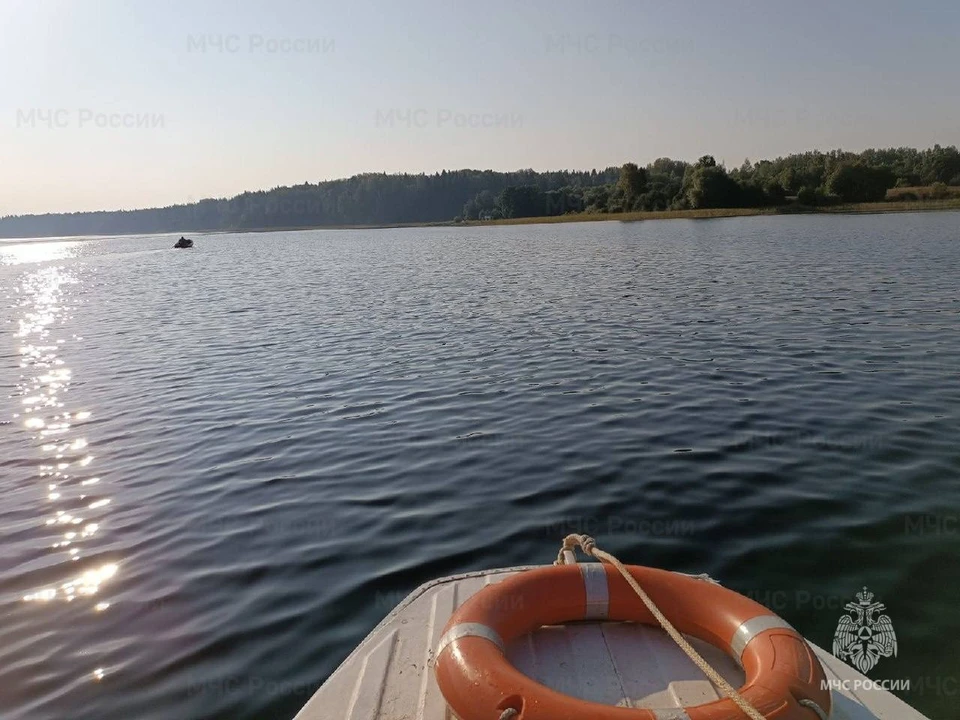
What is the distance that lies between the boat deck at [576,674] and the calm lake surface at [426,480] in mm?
1055

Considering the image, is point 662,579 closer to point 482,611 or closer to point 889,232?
point 482,611

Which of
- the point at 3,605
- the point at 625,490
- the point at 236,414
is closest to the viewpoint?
the point at 3,605

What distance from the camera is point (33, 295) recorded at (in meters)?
38.7

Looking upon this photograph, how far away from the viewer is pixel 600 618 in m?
4.76

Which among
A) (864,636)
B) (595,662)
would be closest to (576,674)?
(595,662)

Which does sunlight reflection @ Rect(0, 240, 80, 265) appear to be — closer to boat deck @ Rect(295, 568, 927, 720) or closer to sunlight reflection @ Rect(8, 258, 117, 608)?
sunlight reflection @ Rect(8, 258, 117, 608)

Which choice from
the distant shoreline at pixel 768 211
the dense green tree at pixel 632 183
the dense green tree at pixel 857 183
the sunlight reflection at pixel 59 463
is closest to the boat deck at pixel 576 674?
the sunlight reflection at pixel 59 463

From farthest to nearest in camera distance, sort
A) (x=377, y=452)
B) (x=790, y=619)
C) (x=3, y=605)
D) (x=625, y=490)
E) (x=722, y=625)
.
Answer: (x=377, y=452), (x=625, y=490), (x=3, y=605), (x=790, y=619), (x=722, y=625)

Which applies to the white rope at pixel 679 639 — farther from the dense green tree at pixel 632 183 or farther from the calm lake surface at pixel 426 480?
the dense green tree at pixel 632 183

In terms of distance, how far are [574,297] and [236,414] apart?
15198mm

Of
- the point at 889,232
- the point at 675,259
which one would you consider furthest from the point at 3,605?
the point at 889,232

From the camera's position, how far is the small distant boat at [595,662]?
366 centimetres

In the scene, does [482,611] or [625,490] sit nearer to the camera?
[482,611]

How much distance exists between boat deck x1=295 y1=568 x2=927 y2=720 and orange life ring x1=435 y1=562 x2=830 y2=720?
0.11 metres
